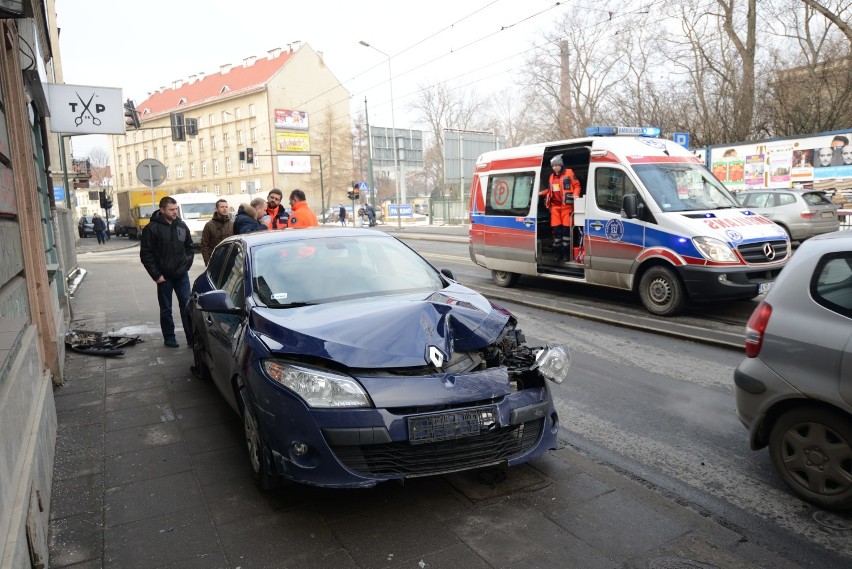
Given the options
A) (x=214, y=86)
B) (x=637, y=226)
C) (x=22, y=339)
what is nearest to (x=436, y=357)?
(x=22, y=339)

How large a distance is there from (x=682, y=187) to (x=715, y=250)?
140cm

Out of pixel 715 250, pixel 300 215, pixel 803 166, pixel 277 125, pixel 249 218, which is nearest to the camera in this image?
pixel 715 250

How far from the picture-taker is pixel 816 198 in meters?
17.2

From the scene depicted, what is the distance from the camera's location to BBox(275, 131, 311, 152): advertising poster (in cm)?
6956

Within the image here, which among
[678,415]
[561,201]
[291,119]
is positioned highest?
[291,119]

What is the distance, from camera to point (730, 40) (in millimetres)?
26266

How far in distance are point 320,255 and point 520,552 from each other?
8.71 ft

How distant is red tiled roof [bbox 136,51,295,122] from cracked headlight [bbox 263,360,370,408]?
7117 cm

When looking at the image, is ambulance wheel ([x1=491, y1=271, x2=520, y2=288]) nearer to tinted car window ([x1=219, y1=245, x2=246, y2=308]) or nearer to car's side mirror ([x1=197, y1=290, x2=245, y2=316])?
tinted car window ([x1=219, y1=245, x2=246, y2=308])

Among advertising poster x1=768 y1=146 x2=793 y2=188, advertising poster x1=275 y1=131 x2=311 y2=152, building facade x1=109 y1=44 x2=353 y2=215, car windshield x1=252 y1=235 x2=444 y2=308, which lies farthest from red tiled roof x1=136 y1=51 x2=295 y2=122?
car windshield x1=252 y1=235 x2=444 y2=308

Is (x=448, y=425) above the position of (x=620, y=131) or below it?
below

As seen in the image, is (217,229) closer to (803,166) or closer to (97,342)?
(97,342)

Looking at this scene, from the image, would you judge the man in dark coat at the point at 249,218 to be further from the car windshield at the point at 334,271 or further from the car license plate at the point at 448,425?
the car license plate at the point at 448,425

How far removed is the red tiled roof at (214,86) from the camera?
234 ft
